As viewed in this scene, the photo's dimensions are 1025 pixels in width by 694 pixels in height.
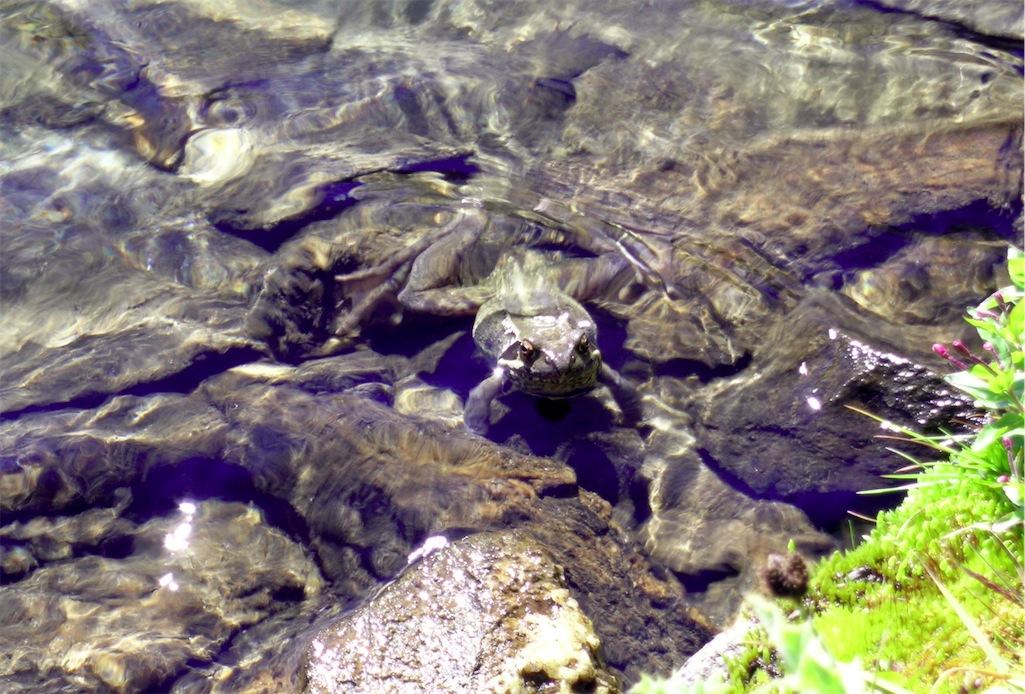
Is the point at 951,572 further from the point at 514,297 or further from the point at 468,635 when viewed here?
the point at 514,297

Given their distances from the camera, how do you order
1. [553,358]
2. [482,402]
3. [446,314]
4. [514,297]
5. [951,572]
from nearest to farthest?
[951,572] < [553,358] < [482,402] < [514,297] < [446,314]

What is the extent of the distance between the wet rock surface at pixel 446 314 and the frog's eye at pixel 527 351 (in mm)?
441

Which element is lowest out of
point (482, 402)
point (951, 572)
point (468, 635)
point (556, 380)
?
point (482, 402)

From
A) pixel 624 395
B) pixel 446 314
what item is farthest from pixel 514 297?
pixel 624 395

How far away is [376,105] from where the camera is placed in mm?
7242

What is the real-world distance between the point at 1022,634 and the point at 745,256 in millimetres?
3497

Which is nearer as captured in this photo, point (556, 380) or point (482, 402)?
point (556, 380)

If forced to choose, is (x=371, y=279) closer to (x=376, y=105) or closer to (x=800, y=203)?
(x=376, y=105)

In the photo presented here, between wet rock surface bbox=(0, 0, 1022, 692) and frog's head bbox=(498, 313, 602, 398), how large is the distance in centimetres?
18

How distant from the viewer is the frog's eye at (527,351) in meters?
5.05

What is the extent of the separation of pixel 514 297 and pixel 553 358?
98 cm

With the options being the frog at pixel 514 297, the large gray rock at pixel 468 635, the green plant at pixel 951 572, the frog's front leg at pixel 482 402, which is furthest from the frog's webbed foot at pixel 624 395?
the green plant at pixel 951 572

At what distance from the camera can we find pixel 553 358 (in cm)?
501

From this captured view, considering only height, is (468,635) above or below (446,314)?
above
